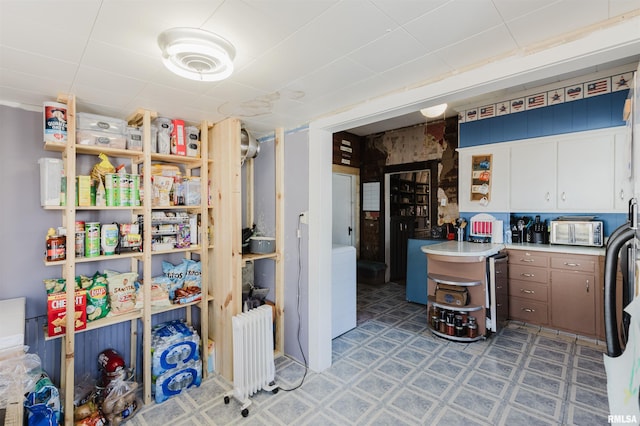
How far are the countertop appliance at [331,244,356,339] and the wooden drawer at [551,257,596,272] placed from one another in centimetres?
217

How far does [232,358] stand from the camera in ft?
8.05

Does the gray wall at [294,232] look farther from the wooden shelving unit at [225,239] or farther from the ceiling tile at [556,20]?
the ceiling tile at [556,20]

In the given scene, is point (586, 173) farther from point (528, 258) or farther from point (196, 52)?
point (196, 52)

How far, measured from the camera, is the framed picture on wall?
3904mm

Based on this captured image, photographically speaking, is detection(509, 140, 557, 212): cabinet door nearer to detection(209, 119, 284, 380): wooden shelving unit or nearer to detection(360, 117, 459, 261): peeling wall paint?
detection(360, 117, 459, 261): peeling wall paint

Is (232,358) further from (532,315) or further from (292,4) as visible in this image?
(532,315)

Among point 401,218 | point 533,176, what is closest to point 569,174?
point 533,176

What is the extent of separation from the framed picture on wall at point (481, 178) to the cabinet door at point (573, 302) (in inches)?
46.9

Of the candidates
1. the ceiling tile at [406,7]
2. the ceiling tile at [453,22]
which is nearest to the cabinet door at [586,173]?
the ceiling tile at [453,22]

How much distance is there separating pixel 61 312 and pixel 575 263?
4.48 meters

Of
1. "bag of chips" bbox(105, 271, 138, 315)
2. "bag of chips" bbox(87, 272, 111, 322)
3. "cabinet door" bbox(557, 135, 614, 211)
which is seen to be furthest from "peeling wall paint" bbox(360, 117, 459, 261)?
"bag of chips" bbox(87, 272, 111, 322)

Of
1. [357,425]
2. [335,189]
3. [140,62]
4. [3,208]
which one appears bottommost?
[357,425]

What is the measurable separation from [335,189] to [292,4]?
430 centimetres

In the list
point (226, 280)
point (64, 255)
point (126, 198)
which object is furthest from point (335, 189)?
point (64, 255)
